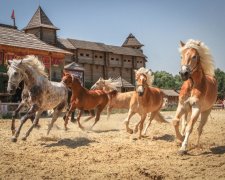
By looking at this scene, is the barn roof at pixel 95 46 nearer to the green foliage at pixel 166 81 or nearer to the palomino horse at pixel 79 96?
the palomino horse at pixel 79 96

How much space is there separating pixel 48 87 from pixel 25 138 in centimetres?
150

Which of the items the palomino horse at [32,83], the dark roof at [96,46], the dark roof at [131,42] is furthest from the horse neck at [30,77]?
the dark roof at [131,42]

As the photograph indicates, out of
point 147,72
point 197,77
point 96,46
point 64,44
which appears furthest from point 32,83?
point 96,46

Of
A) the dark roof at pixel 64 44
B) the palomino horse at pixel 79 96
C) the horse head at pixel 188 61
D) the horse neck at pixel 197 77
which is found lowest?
the palomino horse at pixel 79 96

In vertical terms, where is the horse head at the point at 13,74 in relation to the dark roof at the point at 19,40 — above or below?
below

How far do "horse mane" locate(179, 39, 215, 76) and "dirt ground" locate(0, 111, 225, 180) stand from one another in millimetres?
1741

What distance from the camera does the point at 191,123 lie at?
7102 mm

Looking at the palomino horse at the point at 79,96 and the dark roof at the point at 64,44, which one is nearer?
the palomino horse at the point at 79,96

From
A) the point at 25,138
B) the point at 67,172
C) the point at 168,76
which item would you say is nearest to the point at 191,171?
the point at 67,172

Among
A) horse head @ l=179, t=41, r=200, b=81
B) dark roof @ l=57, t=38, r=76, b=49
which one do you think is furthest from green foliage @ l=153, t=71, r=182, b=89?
horse head @ l=179, t=41, r=200, b=81

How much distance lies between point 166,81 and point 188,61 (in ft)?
352

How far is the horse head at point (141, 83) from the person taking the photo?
9.59 m

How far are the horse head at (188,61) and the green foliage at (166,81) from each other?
100164 mm

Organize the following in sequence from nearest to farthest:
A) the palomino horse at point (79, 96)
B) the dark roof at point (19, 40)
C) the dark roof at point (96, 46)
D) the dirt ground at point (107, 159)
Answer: the dirt ground at point (107, 159), the palomino horse at point (79, 96), the dark roof at point (19, 40), the dark roof at point (96, 46)
